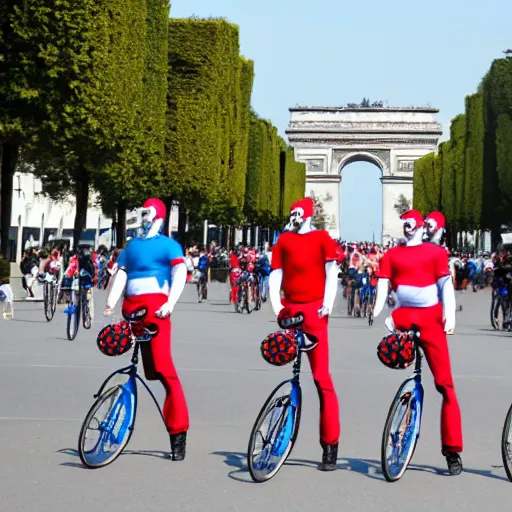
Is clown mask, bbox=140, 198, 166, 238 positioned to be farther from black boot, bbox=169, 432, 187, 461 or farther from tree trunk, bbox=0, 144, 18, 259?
tree trunk, bbox=0, 144, 18, 259

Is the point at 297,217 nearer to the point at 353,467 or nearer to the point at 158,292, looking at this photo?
the point at 158,292

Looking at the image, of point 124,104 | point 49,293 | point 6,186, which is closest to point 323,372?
point 49,293

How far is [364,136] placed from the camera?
114375 millimetres

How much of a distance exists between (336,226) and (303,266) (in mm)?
108519

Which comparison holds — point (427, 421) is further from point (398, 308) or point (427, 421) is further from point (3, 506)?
point (3, 506)

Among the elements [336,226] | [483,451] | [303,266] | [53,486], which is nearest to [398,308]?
[303,266]

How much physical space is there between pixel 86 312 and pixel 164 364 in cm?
1352

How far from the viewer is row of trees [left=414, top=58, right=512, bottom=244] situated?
59594 millimetres

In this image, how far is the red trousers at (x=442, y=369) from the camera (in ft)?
26.7

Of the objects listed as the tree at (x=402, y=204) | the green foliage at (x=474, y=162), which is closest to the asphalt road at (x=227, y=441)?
the green foliage at (x=474, y=162)

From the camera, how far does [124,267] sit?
8617 millimetres

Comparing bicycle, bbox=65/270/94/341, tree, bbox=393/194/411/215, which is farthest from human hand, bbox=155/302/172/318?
tree, bbox=393/194/411/215

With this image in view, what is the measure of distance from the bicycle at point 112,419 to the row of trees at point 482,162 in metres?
51.2

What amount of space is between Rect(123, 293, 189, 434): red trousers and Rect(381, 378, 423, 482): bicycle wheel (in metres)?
1.23
